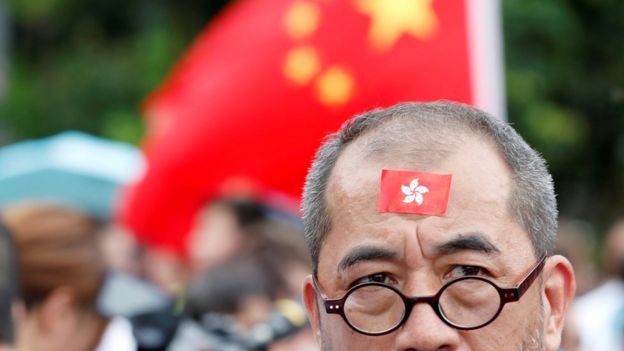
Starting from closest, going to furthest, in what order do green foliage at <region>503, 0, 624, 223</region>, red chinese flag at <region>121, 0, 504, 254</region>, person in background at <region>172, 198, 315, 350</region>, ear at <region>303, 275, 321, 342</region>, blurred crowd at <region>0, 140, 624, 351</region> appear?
ear at <region>303, 275, 321, 342</region> → blurred crowd at <region>0, 140, 624, 351</region> → person in background at <region>172, 198, 315, 350</region> → red chinese flag at <region>121, 0, 504, 254</region> → green foliage at <region>503, 0, 624, 223</region>

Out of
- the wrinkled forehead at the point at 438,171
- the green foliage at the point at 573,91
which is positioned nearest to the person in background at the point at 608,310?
the green foliage at the point at 573,91

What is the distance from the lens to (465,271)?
10.0ft

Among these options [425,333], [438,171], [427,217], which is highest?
[438,171]

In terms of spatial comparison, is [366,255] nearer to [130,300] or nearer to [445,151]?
[445,151]

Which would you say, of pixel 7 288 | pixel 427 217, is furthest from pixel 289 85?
pixel 427 217

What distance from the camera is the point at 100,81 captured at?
17.1 metres

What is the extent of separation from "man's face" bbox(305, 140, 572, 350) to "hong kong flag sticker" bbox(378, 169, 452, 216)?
0.01 m

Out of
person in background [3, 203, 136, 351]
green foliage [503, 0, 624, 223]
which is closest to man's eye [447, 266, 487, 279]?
person in background [3, 203, 136, 351]

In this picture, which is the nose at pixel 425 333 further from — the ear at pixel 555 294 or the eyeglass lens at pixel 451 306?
the ear at pixel 555 294

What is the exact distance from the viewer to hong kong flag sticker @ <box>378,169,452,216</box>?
3.08 m

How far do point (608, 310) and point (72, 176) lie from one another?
3602 mm

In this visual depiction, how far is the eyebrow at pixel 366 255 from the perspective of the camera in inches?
121

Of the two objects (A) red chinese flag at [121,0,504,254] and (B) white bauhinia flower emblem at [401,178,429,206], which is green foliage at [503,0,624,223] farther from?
(B) white bauhinia flower emblem at [401,178,429,206]

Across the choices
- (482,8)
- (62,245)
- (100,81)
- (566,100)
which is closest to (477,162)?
(62,245)
